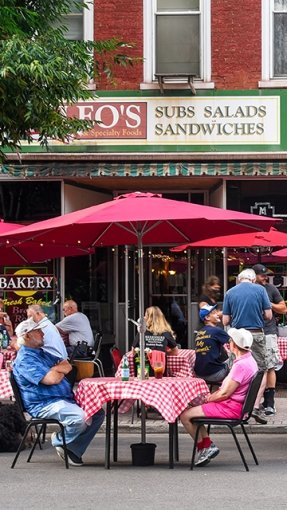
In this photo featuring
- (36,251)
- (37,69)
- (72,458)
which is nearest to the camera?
(72,458)

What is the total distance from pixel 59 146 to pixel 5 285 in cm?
243

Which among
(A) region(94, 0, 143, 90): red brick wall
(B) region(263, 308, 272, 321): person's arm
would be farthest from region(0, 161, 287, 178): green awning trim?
(B) region(263, 308, 272, 321): person's arm

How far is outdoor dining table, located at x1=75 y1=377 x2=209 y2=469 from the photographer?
10.7 m

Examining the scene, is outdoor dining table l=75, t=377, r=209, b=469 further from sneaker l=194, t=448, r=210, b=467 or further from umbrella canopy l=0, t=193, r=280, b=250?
umbrella canopy l=0, t=193, r=280, b=250

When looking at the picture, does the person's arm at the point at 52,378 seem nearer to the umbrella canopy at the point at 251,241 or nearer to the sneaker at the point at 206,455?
the sneaker at the point at 206,455

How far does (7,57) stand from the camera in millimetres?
12711

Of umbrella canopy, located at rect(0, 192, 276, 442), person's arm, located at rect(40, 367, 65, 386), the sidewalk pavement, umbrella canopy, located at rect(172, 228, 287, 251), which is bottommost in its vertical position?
the sidewalk pavement

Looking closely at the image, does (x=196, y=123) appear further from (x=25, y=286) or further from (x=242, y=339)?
(x=242, y=339)

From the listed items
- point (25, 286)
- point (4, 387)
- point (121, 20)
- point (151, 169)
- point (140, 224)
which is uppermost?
point (121, 20)

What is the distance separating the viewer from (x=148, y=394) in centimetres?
1075

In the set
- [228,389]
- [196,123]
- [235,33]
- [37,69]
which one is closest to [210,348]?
[228,389]

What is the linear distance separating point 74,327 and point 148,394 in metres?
5.58

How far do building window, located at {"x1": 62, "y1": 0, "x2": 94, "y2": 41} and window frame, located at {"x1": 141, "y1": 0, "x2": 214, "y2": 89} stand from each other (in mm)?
878

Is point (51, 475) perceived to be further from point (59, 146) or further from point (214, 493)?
point (59, 146)
